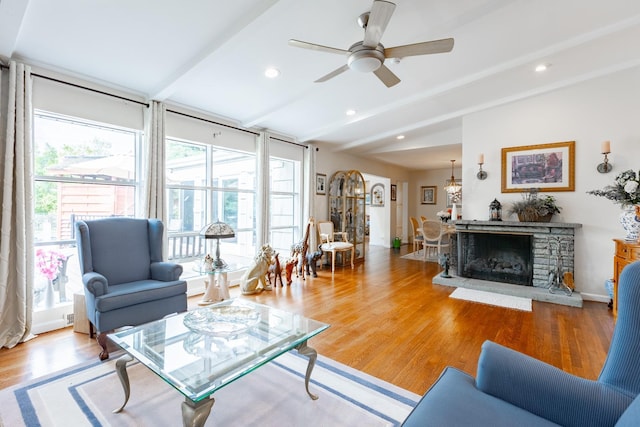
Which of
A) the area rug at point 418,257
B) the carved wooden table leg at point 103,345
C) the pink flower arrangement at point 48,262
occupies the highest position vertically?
the pink flower arrangement at point 48,262

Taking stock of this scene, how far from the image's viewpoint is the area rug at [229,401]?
1.68 m

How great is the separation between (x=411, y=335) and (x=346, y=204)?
13.2 ft

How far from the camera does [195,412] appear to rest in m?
1.23

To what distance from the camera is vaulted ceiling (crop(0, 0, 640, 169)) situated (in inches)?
89.9

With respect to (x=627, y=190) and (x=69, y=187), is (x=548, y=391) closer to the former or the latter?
(x=627, y=190)

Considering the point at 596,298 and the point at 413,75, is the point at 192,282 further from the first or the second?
the point at 596,298

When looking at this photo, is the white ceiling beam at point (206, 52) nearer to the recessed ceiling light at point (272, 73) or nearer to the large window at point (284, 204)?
the recessed ceiling light at point (272, 73)

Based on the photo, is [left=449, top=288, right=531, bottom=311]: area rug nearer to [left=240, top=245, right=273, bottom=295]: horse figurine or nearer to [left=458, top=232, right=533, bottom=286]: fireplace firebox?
[left=458, top=232, right=533, bottom=286]: fireplace firebox

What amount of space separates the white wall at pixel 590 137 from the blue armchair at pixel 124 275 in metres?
4.90

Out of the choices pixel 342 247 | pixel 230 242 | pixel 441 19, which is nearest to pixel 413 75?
pixel 441 19

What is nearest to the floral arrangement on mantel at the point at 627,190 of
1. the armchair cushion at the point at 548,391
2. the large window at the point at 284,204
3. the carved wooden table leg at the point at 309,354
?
the armchair cushion at the point at 548,391

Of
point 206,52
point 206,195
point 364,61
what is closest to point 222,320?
point 364,61

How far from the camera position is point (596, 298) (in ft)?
13.0

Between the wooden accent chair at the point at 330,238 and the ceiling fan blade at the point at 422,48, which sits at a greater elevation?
the ceiling fan blade at the point at 422,48
